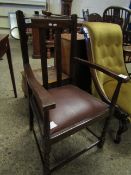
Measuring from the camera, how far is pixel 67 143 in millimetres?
1341

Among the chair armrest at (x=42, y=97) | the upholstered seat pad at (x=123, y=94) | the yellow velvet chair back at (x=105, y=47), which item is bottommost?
the upholstered seat pad at (x=123, y=94)

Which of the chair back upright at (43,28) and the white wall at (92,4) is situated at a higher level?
the white wall at (92,4)

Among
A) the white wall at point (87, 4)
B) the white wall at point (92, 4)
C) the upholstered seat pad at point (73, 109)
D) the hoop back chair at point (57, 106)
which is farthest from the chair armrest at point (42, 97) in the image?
the white wall at point (92, 4)

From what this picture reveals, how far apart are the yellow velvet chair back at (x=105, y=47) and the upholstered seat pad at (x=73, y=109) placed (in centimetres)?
29

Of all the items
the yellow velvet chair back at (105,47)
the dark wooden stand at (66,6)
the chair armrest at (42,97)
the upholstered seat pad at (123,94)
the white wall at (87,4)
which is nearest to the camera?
the chair armrest at (42,97)

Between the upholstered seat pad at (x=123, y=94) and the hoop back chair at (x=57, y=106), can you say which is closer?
the hoop back chair at (x=57, y=106)

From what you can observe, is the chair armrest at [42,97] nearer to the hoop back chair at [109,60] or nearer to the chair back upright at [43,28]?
the chair back upright at [43,28]

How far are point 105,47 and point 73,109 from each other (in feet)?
2.44

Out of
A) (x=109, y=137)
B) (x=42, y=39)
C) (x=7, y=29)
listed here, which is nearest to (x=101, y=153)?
(x=109, y=137)

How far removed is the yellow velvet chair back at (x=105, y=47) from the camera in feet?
4.44

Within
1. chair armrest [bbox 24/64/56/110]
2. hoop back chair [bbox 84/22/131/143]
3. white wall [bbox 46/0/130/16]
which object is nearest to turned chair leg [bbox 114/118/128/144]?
hoop back chair [bbox 84/22/131/143]

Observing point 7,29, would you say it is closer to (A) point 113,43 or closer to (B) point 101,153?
(A) point 113,43

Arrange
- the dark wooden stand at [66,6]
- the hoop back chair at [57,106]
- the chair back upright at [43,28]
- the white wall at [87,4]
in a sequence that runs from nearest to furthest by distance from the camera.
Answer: the hoop back chair at [57,106]
the chair back upright at [43,28]
the dark wooden stand at [66,6]
the white wall at [87,4]

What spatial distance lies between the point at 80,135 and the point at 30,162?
48 cm
